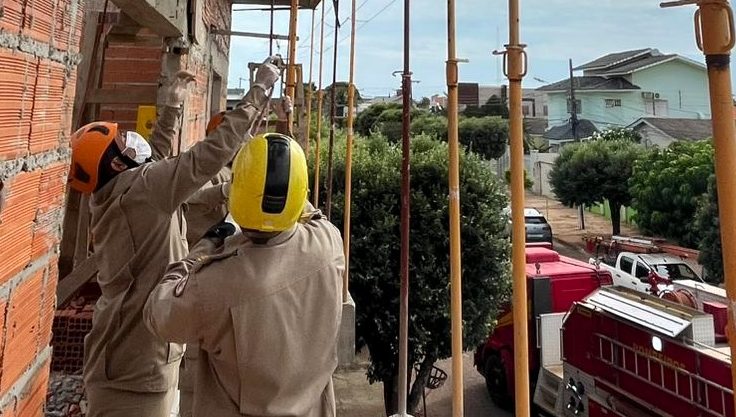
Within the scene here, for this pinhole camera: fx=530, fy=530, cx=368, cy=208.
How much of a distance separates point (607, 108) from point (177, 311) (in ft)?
106

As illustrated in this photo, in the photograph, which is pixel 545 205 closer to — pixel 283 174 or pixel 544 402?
pixel 544 402

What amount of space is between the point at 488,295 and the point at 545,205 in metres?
20.8

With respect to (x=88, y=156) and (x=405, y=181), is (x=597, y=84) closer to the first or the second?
(x=405, y=181)

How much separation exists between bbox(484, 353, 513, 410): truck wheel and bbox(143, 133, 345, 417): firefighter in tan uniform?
6.09 m

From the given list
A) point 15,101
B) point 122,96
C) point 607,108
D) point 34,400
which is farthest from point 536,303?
point 607,108

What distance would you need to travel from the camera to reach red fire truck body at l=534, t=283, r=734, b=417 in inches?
175

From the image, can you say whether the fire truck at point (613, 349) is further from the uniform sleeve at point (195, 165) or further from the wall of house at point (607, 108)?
the wall of house at point (607, 108)

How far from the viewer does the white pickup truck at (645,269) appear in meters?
9.73

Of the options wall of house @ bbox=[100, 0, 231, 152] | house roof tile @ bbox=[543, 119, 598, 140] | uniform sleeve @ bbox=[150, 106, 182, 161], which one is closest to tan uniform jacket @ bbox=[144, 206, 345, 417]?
uniform sleeve @ bbox=[150, 106, 182, 161]

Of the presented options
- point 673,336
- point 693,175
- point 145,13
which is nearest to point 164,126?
point 145,13

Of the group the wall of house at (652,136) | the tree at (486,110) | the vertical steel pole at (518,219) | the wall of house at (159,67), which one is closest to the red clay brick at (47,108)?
the vertical steel pole at (518,219)

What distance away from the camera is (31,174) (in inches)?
56.2

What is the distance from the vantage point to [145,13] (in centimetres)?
317

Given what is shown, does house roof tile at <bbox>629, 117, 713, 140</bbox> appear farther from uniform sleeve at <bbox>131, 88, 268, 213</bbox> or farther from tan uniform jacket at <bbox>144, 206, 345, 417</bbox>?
tan uniform jacket at <bbox>144, 206, 345, 417</bbox>
